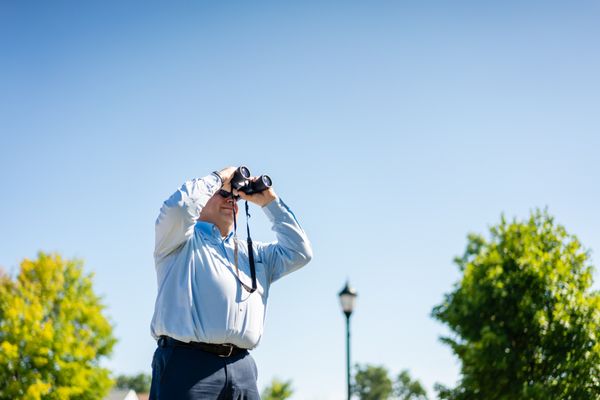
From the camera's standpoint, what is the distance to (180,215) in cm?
345

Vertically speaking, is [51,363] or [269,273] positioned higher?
[51,363]

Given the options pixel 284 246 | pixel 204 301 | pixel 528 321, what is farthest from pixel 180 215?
pixel 528 321

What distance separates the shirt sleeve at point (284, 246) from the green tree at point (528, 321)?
14222 mm

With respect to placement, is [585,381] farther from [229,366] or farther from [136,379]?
[136,379]

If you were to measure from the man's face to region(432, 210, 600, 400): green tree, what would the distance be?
576 inches

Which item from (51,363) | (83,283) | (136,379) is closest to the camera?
(51,363)

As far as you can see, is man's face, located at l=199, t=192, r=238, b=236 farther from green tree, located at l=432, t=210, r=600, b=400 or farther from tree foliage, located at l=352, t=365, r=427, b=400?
tree foliage, located at l=352, t=365, r=427, b=400

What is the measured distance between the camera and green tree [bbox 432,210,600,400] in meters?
16.3

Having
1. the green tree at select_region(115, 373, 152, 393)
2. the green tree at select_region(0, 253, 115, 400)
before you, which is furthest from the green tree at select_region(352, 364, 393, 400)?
the green tree at select_region(0, 253, 115, 400)

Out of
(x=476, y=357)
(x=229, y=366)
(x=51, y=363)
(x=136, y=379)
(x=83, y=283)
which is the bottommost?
(x=229, y=366)

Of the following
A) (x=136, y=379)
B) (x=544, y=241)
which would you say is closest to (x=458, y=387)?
(x=544, y=241)

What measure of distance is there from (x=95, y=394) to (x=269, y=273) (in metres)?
20.3

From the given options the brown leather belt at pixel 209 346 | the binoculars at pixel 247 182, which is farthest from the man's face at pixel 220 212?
→ the brown leather belt at pixel 209 346

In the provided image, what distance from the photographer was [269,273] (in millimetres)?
3980
